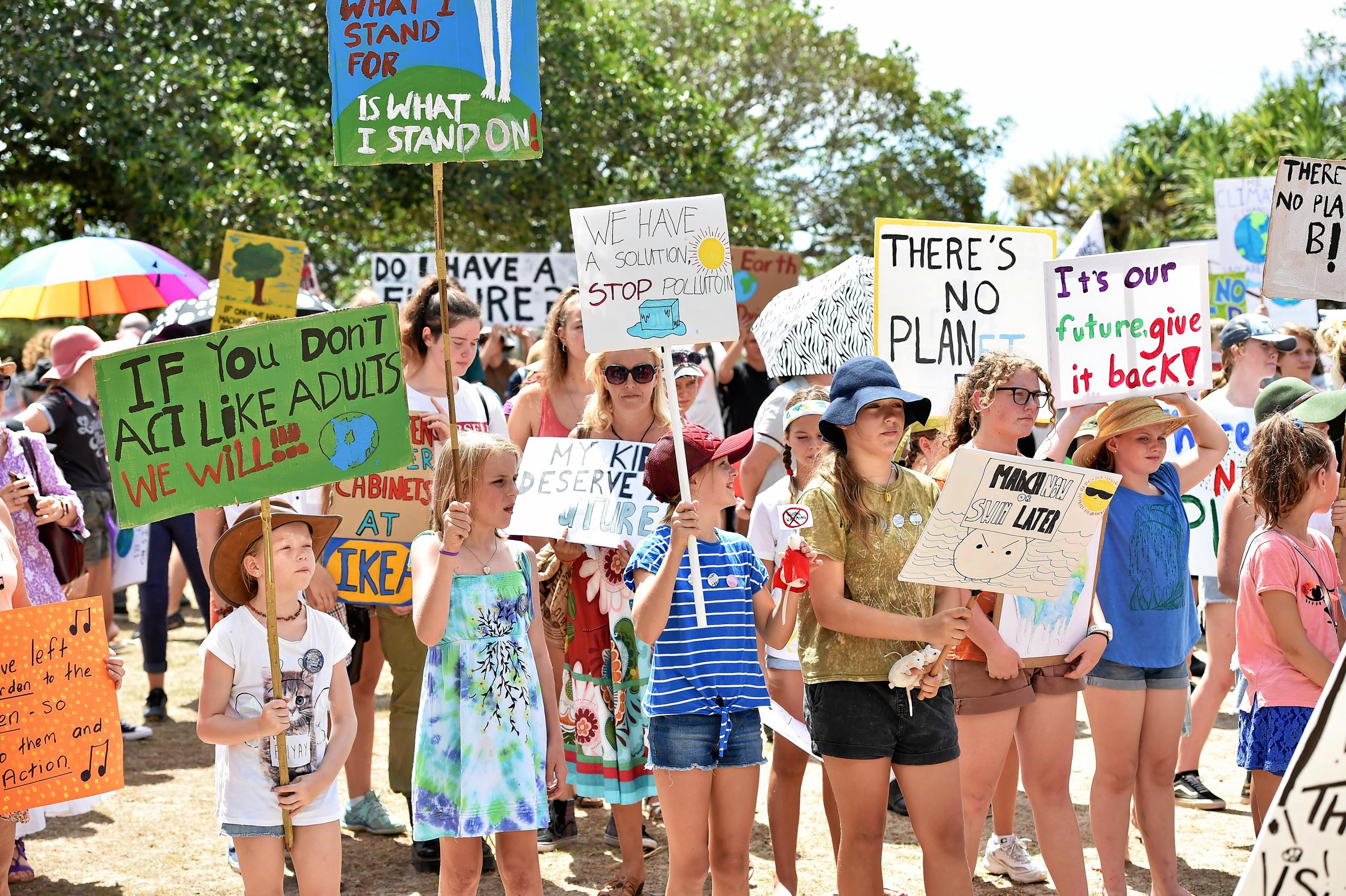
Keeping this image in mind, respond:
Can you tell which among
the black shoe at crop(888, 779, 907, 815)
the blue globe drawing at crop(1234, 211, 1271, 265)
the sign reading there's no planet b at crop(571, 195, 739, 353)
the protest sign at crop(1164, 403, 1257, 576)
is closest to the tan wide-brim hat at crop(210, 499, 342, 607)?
the sign reading there's no planet b at crop(571, 195, 739, 353)

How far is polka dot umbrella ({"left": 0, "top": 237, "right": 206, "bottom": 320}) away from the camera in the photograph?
28.0 ft

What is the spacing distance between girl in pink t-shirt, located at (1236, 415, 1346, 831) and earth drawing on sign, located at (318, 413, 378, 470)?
2.94 metres

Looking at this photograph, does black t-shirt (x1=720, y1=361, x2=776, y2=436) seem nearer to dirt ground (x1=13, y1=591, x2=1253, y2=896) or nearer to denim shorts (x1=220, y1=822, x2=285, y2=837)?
dirt ground (x1=13, y1=591, x2=1253, y2=896)

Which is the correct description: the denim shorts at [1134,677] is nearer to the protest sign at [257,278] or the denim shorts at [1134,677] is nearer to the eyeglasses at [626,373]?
the eyeglasses at [626,373]

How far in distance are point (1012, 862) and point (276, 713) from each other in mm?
3091

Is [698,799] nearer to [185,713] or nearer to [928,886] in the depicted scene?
[928,886]

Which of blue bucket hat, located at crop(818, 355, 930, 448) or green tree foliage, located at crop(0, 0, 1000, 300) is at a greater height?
green tree foliage, located at crop(0, 0, 1000, 300)

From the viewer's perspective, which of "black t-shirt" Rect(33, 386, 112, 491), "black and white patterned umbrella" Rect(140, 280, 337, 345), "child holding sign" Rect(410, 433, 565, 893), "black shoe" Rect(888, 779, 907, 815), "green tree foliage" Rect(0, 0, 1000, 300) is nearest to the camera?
"child holding sign" Rect(410, 433, 565, 893)

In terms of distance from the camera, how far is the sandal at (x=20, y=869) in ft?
17.7

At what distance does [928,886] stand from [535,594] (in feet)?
5.09

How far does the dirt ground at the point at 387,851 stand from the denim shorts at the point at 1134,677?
953 mm

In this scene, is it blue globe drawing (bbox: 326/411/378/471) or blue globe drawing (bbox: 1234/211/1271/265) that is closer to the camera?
blue globe drawing (bbox: 326/411/378/471)

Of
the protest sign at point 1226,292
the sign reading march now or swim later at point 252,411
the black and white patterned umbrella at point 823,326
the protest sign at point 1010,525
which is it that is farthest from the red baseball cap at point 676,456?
the protest sign at point 1226,292

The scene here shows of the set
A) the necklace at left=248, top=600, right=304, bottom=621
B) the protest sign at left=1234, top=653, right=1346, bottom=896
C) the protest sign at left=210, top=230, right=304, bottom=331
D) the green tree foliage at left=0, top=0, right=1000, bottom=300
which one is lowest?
the protest sign at left=1234, top=653, right=1346, bottom=896
